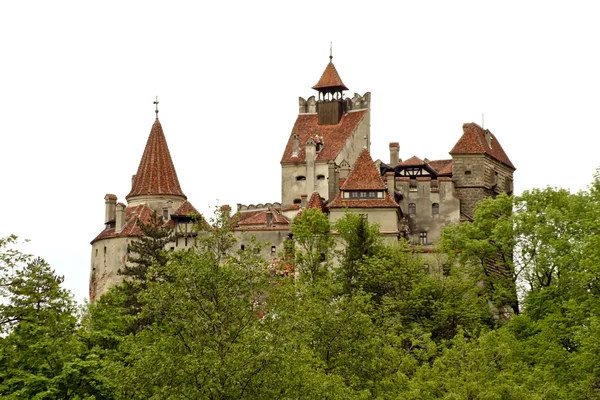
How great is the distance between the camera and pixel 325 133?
4208 inches

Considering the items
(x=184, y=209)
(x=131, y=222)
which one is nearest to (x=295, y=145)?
(x=184, y=209)

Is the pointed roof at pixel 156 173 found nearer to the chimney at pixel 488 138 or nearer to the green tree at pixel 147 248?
the green tree at pixel 147 248

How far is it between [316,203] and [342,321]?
1646 inches

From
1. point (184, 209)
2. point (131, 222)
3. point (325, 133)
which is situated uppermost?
point (325, 133)

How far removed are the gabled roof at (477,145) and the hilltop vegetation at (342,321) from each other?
1267cm

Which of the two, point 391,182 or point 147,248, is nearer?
point 147,248

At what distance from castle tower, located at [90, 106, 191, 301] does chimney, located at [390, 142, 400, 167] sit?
45.8ft

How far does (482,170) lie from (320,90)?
17057mm

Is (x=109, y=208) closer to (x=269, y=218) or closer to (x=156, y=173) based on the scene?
(x=156, y=173)

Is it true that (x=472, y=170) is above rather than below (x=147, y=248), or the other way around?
above

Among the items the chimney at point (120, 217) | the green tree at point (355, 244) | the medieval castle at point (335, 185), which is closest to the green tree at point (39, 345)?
the green tree at point (355, 244)

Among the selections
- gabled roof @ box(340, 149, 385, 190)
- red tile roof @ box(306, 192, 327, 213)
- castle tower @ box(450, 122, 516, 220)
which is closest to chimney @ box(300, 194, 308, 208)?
red tile roof @ box(306, 192, 327, 213)

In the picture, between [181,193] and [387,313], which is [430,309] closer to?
[387,313]

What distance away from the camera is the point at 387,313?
73438 millimetres
